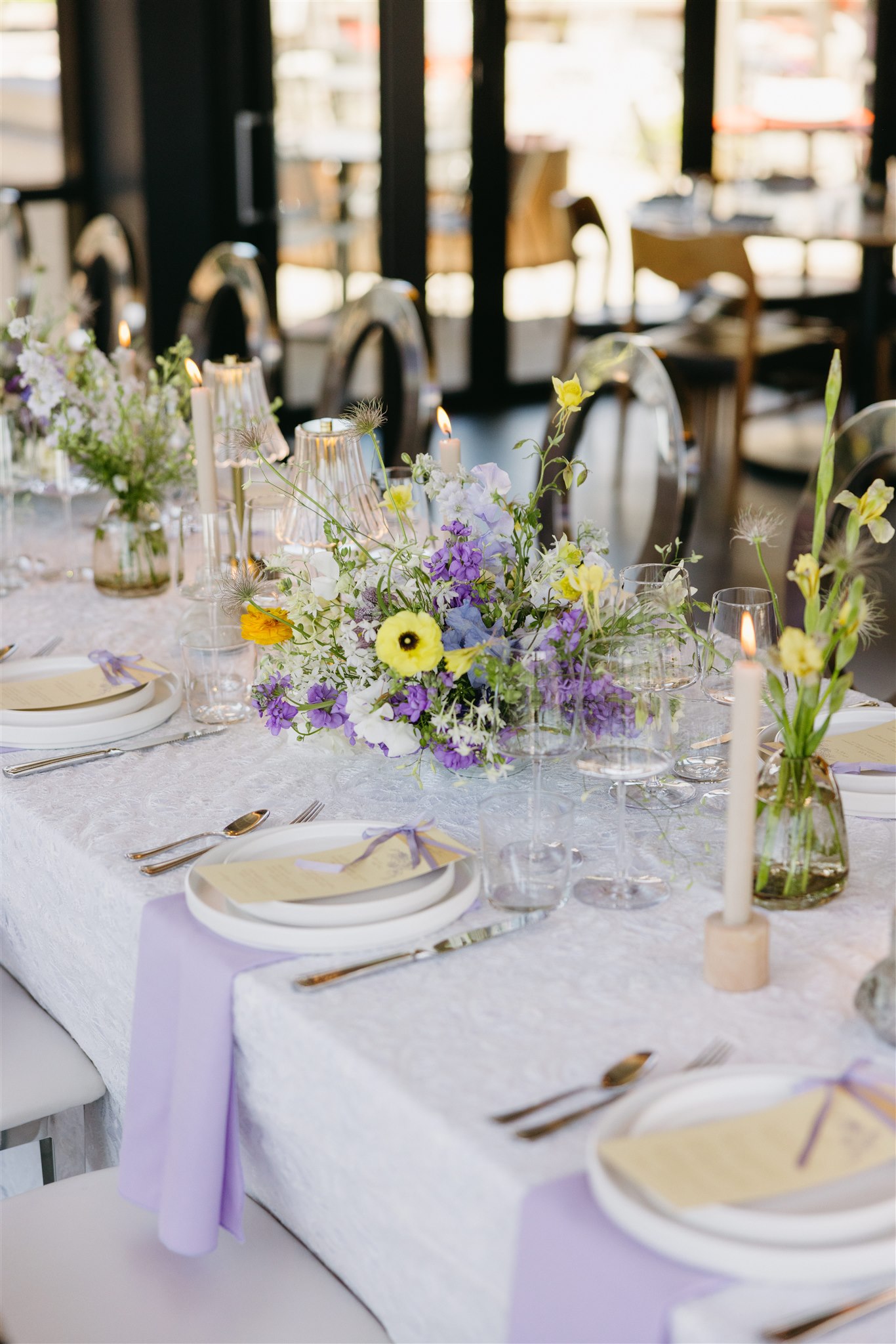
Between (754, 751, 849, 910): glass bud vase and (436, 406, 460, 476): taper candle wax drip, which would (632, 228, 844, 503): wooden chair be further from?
(754, 751, 849, 910): glass bud vase

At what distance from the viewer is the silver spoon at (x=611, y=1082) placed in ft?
3.10

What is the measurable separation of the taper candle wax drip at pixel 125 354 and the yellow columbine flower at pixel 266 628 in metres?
0.94

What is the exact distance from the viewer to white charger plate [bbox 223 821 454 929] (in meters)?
1.16

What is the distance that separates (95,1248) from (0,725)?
1.95ft

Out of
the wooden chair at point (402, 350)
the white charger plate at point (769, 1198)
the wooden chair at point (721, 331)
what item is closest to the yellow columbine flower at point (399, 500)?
the white charger plate at point (769, 1198)

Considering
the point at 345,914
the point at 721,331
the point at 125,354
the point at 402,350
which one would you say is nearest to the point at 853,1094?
the point at 345,914

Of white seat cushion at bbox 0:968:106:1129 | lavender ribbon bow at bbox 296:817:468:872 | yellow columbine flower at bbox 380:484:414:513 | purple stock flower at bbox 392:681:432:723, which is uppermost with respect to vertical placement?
yellow columbine flower at bbox 380:484:414:513

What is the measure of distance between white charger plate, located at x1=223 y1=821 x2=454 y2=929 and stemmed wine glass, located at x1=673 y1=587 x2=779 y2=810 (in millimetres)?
345

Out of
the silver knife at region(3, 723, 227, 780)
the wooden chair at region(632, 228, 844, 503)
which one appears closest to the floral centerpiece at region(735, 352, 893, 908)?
the silver knife at region(3, 723, 227, 780)

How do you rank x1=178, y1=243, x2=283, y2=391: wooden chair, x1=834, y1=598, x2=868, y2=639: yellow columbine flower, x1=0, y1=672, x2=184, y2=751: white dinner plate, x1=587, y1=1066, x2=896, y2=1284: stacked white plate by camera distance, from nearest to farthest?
1. x1=587, y1=1066, x2=896, y2=1284: stacked white plate
2. x1=834, y1=598, x2=868, y2=639: yellow columbine flower
3. x1=0, y1=672, x2=184, y2=751: white dinner plate
4. x1=178, y1=243, x2=283, y2=391: wooden chair

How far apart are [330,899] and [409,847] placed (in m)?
0.09

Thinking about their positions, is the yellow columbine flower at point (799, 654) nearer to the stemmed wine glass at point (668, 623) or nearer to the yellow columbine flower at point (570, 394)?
Answer: the stemmed wine glass at point (668, 623)

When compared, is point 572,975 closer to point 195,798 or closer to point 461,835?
point 461,835

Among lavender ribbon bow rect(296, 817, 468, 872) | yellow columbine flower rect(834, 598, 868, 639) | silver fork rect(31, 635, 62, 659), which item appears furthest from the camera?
silver fork rect(31, 635, 62, 659)
